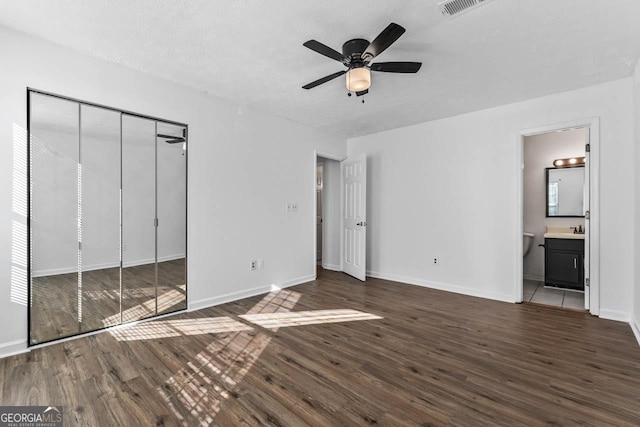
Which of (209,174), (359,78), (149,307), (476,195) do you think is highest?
(359,78)

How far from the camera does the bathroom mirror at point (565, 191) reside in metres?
4.66

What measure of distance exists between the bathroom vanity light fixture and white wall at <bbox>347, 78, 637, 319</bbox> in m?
1.63

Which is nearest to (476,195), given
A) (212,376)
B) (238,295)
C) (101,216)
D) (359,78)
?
(359,78)

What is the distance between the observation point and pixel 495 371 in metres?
2.20

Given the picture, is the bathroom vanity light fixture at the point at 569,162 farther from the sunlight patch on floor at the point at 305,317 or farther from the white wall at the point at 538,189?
the sunlight patch on floor at the point at 305,317

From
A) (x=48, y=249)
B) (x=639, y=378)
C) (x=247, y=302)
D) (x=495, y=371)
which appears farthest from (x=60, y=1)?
(x=639, y=378)

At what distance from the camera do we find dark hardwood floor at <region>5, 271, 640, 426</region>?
174 centimetres

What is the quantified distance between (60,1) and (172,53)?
0.77 metres

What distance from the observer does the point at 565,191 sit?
188 inches

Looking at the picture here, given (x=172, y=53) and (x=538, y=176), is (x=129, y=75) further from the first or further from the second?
(x=538, y=176)

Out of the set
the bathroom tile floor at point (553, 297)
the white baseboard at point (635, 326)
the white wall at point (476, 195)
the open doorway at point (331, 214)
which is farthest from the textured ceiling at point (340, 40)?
the bathroom tile floor at point (553, 297)

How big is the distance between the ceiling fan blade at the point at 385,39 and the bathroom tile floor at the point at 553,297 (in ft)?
12.2

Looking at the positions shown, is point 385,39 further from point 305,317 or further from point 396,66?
point 305,317

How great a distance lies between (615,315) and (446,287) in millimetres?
1781
